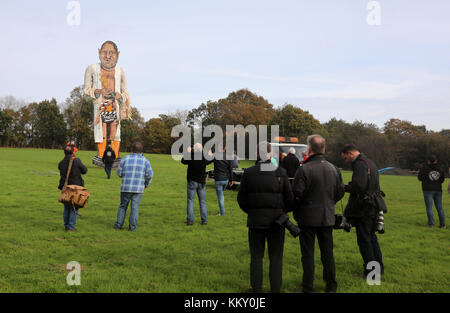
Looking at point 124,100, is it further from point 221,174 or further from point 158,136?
point 158,136

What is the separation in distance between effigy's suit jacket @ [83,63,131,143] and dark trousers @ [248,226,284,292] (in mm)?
24574

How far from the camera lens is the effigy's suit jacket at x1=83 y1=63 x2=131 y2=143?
2691 centimetres

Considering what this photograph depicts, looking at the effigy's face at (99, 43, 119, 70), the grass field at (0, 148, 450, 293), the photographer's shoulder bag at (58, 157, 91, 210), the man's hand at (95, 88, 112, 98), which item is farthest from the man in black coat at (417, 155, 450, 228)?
the effigy's face at (99, 43, 119, 70)

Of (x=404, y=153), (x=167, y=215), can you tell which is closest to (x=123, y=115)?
(x=167, y=215)

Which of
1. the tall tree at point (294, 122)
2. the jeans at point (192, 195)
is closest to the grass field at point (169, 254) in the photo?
the jeans at point (192, 195)

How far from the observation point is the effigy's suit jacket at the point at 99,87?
26.9 m

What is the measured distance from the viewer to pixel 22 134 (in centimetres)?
7394

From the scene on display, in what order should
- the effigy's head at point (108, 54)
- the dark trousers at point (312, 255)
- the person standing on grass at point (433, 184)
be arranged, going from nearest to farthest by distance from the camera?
1. the dark trousers at point (312, 255)
2. the person standing on grass at point (433, 184)
3. the effigy's head at point (108, 54)

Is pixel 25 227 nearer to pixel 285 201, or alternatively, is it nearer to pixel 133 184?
pixel 133 184

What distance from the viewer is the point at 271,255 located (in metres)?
5.00

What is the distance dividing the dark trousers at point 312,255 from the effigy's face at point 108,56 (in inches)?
979

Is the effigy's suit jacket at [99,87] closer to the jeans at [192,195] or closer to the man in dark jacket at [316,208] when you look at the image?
the jeans at [192,195]

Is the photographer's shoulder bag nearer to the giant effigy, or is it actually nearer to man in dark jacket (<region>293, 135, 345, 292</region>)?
man in dark jacket (<region>293, 135, 345, 292</region>)
